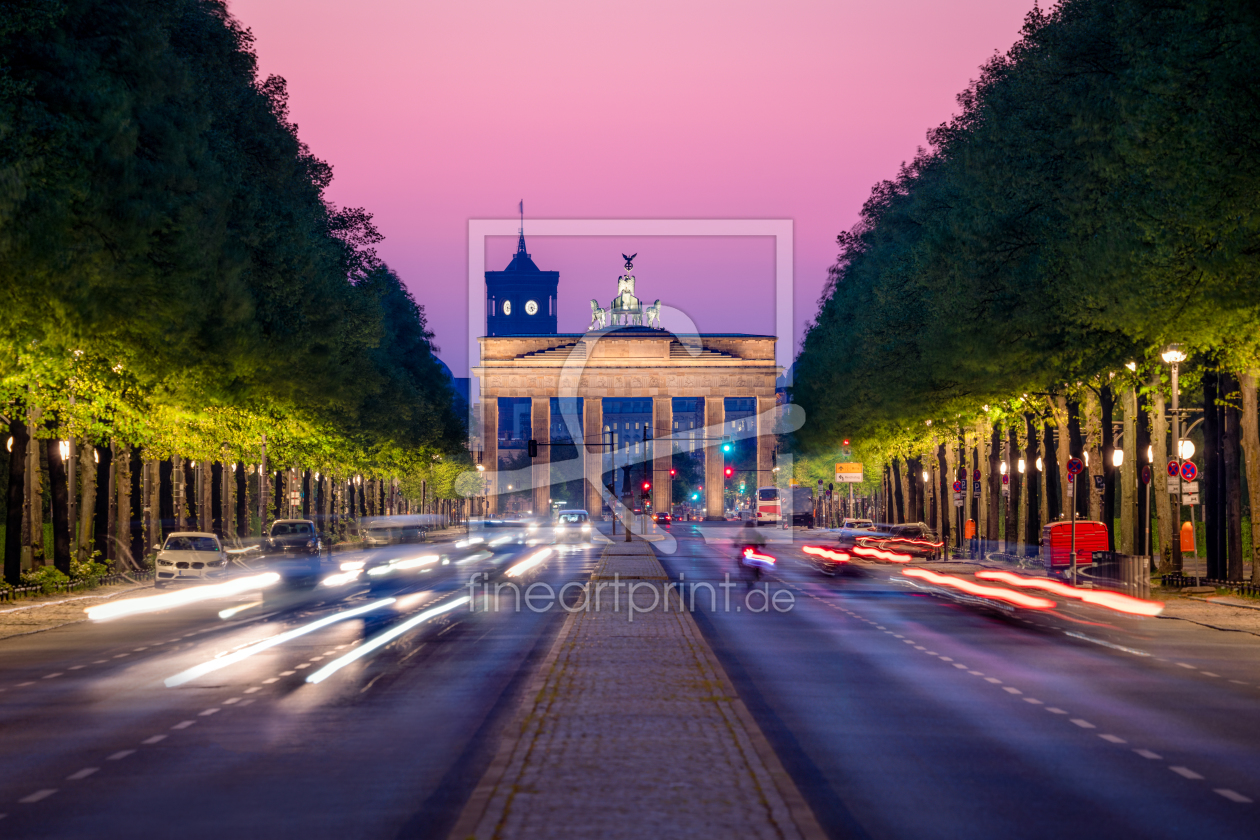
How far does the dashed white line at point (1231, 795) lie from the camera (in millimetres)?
10502

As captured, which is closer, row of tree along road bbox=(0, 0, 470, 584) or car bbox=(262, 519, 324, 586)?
row of tree along road bbox=(0, 0, 470, 584)

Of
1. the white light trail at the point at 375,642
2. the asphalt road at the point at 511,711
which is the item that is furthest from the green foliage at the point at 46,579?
the white light trail at the point at 375,642

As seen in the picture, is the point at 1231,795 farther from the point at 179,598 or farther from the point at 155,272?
the point at 179,598

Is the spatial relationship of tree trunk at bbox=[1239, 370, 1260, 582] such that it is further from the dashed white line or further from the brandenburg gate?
the brandenburg gate

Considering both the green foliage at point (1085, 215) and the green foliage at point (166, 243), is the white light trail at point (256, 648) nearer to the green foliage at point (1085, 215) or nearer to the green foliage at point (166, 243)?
the green foliage at point (166, 243)

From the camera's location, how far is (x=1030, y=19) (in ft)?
132

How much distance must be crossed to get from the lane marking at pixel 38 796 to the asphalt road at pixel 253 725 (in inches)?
1.2

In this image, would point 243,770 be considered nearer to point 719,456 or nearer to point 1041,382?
point 1041,382

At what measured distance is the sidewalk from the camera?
8.68 metres

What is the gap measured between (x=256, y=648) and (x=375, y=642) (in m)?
1.97

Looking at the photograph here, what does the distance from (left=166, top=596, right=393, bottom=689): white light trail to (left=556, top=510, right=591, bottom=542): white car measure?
64.4m

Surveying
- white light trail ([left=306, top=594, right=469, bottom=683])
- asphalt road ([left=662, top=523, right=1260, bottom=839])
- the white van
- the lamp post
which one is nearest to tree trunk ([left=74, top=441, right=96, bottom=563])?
white light trail ([left=306, top=594, right=469, bottom=683])

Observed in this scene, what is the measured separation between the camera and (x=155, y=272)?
1192 inches

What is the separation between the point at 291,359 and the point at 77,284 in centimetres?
1859
